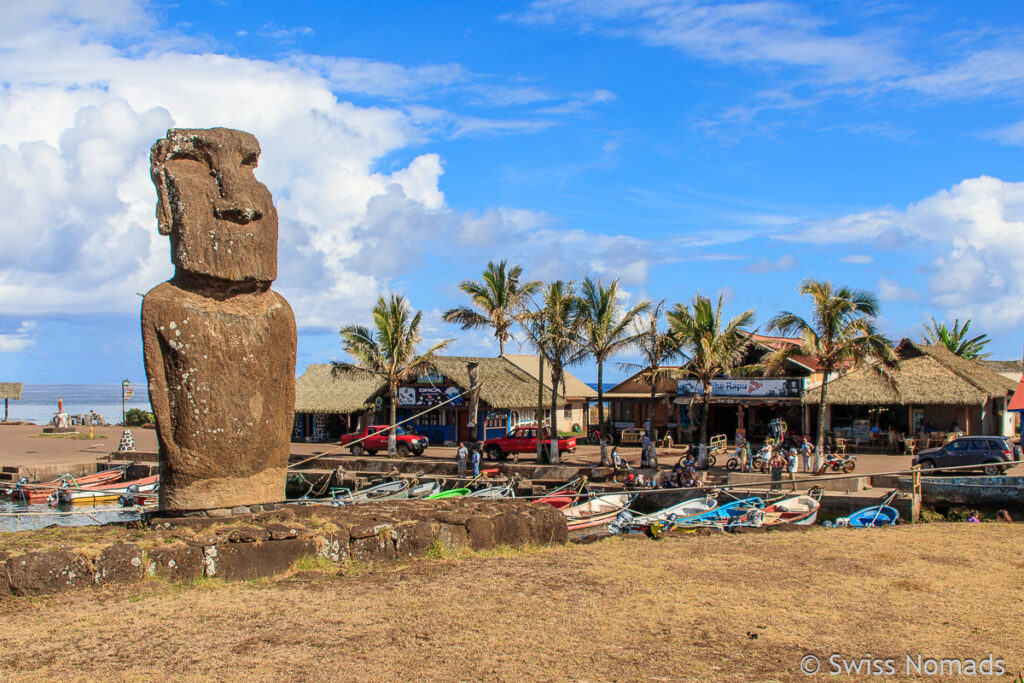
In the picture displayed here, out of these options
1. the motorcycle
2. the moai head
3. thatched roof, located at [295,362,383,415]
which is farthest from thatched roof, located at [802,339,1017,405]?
the moai head

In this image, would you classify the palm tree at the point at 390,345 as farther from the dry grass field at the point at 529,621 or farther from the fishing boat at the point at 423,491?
the dry grass field at the point at 529,621

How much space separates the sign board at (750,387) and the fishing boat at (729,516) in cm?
1548

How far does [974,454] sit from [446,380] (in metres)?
20.4

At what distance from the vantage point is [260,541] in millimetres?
9219

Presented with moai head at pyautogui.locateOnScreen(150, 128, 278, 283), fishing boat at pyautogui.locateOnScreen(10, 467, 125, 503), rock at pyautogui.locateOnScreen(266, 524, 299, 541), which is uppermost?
moai head at pyautogui.locateOnScreen(150, 128, 278, 283)

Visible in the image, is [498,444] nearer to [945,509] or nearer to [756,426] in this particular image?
[756,426]

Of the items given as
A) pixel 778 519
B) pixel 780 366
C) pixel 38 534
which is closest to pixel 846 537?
pixel 778 519

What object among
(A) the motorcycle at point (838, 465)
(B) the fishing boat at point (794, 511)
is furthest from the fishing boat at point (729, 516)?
(A) the motorcycle at point (838, 465)

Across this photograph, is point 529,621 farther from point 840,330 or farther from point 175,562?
point 840,330

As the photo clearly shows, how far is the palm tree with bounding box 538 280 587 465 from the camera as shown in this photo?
89.7ft

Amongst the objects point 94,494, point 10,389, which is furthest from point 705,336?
point 10,389

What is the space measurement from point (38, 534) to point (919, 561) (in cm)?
1054

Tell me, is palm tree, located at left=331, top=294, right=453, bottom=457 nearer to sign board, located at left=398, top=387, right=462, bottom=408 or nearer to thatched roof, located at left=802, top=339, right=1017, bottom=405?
sign board, located at left=398, top=387, right=462, bottom=408

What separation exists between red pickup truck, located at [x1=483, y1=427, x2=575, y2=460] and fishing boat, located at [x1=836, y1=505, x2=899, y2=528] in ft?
44.8
